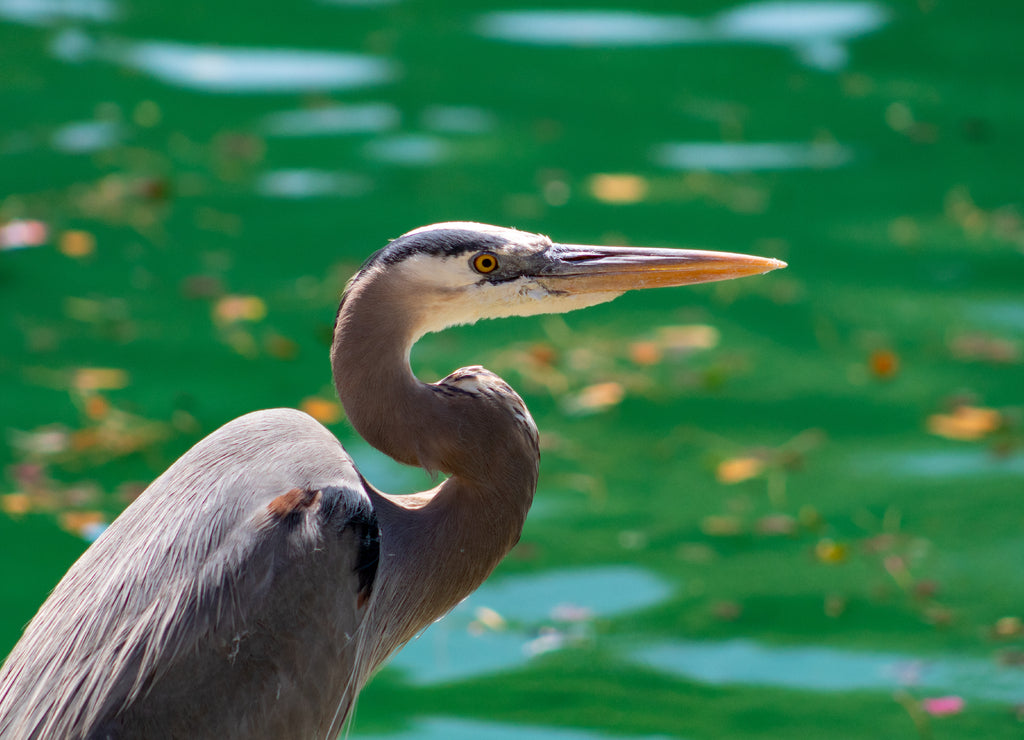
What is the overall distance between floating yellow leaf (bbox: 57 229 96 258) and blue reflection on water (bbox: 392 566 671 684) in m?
3.37

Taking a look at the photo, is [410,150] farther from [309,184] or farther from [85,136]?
[85,136]

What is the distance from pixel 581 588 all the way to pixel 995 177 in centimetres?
422

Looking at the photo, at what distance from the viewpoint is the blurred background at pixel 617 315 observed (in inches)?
194

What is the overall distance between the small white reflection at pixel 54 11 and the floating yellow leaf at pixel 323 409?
187 inches

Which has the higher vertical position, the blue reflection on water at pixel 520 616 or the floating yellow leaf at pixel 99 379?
the floating yellow leaf at pixel 99 379

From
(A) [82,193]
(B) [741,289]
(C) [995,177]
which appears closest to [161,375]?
(A) [82,193]

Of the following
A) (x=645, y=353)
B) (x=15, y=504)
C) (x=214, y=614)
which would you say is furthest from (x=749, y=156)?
(x=214, y=614)

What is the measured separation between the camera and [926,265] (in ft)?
24.0

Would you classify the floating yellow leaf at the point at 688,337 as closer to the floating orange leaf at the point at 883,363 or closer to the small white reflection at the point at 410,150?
the floating orange leaf at the point at 883,363

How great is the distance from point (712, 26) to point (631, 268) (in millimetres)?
6493

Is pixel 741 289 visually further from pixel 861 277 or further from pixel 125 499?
pixel 125 499

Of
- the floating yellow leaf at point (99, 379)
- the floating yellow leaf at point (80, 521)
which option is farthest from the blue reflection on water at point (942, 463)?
the floating yellow leaf at point (99, 379)

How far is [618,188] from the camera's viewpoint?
806 centimetres

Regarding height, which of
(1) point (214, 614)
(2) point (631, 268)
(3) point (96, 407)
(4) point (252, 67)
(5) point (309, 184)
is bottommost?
(3) point (96, 407)
